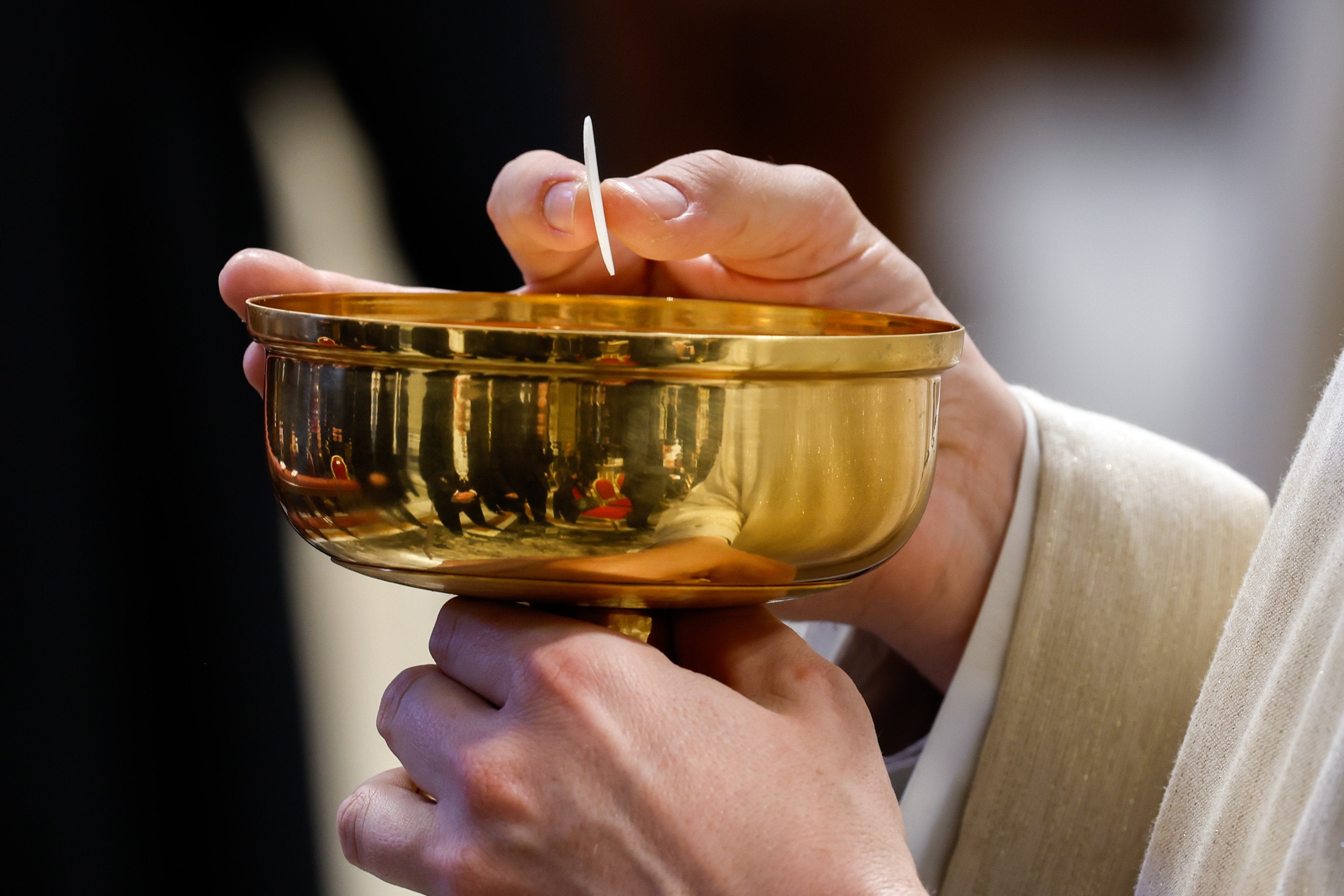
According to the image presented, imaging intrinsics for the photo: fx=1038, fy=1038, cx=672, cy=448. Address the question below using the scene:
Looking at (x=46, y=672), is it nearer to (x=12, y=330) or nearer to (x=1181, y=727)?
(x=12, y=330)

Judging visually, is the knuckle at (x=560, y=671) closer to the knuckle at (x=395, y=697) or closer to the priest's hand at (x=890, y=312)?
the knuckle at (x=395, y=697)

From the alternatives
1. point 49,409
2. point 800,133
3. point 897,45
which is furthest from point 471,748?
point 897,45

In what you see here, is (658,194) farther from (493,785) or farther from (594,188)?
(493,785)

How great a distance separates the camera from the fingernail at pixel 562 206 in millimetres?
434

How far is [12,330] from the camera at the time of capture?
0.69m

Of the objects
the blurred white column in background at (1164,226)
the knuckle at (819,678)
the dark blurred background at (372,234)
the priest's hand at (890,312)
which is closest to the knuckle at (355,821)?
the knuckle at (819,678)

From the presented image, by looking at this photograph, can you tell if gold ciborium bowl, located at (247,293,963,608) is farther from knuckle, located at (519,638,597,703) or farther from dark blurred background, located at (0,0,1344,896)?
dark blurred background, located at (0,0,1344,896)

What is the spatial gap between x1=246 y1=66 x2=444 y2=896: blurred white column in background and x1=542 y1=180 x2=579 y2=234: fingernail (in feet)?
1.70

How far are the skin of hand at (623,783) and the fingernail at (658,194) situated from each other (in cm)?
18

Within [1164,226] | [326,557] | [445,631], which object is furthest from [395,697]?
[1164,226]

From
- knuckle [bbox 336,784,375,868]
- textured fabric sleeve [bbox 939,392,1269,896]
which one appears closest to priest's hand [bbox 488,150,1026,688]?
textured fabric sleeve [bbox 939,392,1269,896]

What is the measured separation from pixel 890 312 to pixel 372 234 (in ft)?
1.97

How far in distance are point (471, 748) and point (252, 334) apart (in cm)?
14

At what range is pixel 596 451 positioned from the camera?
0.25m
